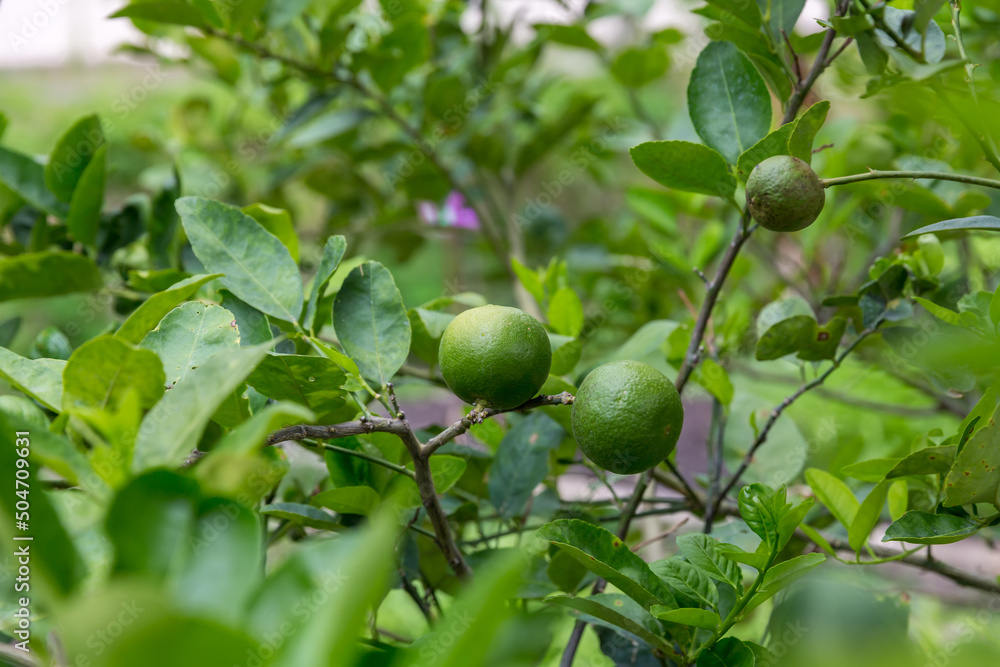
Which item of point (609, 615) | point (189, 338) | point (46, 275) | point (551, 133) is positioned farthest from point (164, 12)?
point (609, 615)

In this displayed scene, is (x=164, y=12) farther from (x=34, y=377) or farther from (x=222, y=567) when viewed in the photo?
(x=222, y=567)

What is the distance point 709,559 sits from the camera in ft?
1.38

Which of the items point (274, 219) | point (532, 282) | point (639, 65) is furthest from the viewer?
point (639, 65)

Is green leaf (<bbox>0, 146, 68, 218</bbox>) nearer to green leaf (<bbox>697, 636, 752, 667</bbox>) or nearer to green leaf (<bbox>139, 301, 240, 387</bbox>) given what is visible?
green leaf (<bbox>139, 301, 240, 387</bbox>)

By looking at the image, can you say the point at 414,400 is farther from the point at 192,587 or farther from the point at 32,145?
the point at 192,587

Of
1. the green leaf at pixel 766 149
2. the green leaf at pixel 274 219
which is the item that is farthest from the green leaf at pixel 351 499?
the green leaf at pixel 766 149

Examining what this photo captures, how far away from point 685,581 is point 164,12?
764 millimetres

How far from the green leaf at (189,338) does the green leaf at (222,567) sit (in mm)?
140

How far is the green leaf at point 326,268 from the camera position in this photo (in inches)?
18.7

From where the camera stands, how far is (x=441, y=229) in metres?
1.32

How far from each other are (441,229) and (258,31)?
49 centimetres

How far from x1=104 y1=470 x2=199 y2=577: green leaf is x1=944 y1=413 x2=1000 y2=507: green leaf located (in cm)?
39

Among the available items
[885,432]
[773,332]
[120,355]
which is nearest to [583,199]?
[885,432]

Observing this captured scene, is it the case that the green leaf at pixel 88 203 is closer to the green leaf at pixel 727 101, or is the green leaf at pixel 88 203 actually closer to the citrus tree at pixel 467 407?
the citrus tree at pixel 467 407
